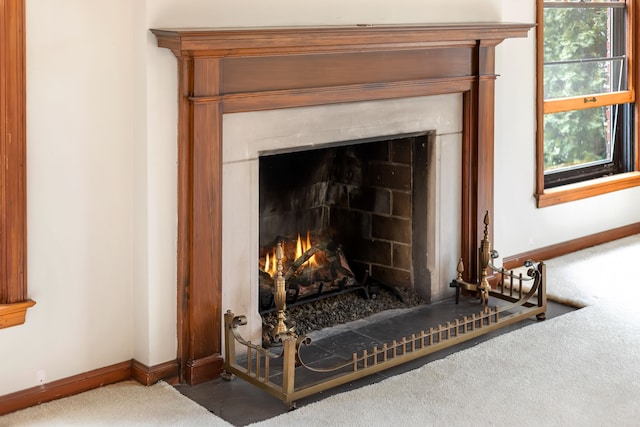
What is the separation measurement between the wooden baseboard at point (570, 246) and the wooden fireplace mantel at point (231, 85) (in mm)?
1350

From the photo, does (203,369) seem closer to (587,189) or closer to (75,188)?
(75,188)

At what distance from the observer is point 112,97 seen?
11.3ft

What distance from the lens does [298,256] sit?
14.7ft

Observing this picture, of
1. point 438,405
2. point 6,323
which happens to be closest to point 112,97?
point 6,323

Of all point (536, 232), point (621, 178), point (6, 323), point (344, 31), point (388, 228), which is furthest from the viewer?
point (621, 178)

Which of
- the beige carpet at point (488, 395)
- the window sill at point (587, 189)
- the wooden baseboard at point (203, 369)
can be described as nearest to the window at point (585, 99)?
the window sill at point (587, 189)

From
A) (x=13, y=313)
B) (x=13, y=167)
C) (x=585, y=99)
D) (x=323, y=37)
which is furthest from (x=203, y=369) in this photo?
(x=585, y=99)

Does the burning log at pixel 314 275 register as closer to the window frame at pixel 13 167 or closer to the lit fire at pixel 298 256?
the lit fire at pixel 298 256

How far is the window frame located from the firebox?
4.22ft

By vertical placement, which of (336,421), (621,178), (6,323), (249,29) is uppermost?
(249,29)

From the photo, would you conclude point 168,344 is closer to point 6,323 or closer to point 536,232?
point 6,323

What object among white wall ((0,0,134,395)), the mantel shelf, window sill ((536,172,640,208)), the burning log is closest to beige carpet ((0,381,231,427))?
white wall ((0,0,134,395))

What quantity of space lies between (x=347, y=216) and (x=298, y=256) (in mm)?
460

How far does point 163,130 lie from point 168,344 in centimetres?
80
